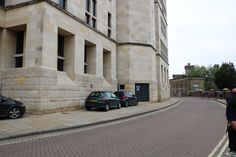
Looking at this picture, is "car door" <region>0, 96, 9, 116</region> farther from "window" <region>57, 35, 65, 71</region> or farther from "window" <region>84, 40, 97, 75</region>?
"window" <region>84, 40, 97, 75</region>

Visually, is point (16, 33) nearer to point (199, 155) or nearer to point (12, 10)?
point (12, 10)

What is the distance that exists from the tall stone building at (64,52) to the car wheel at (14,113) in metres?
1.80

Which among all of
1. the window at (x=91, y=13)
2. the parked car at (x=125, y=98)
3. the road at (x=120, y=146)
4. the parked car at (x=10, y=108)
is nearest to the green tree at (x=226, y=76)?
the parked car at (x=125, y=98)

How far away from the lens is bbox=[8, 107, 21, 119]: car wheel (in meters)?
12.4

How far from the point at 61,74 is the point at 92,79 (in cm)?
412

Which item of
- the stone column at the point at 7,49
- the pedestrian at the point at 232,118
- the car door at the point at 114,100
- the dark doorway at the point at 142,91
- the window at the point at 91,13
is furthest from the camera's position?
the dark doorway at the point at 142,91

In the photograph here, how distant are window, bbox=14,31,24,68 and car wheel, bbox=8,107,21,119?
594 centimetres

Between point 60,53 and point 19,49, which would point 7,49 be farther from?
point 60,53

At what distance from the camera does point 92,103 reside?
18156mm

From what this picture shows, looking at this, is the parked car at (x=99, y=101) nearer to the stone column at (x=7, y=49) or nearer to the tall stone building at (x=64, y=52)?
the tall stone building at (x=64, y=52)

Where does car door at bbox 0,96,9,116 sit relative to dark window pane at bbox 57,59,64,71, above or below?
below

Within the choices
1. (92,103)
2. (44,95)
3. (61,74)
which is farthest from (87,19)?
(44,95)

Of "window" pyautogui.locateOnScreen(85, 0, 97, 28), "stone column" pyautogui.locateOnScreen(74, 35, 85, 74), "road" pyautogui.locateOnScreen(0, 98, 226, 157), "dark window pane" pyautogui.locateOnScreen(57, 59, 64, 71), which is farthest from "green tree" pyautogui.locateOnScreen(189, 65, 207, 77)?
"road" pyautogui.locateOnScreen(0, 98, 226, 157)

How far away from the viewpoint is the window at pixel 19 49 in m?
17.9
